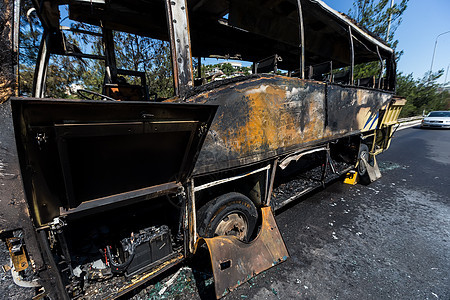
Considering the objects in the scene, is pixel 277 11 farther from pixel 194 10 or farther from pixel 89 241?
pixel 89 241

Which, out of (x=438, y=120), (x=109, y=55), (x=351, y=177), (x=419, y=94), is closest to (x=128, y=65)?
(x=109, y=55)

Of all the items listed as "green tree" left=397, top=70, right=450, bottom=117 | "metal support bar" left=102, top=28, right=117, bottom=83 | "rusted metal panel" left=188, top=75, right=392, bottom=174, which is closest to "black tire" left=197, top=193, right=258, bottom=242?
"rusted metal panel" left=188, top=75, right=392, bottom=174

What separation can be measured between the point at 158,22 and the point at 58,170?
2783 millimetres

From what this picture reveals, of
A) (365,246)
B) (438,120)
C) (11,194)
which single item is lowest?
(365,246)

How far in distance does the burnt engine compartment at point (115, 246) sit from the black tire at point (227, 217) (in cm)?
28

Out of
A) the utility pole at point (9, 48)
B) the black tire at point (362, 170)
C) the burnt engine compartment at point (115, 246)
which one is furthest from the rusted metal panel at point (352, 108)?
the utility pole at point (9, 48)

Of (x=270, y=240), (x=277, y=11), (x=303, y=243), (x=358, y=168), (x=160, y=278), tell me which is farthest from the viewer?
(x=358, y=168)

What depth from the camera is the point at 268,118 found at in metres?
2.28

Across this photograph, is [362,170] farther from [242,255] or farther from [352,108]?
[242,255]

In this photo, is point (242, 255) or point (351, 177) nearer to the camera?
point (242, 255)

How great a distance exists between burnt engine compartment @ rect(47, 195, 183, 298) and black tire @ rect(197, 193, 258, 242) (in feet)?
0.92

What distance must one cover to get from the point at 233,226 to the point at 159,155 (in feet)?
4.63

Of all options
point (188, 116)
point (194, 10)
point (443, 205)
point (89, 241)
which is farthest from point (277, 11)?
point (443, 205)

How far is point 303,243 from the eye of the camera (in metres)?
2.76
